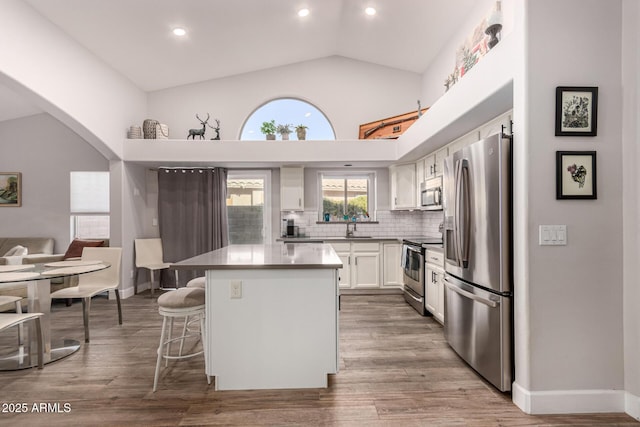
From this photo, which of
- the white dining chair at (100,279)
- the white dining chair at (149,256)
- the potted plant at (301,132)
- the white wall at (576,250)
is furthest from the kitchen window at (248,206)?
the white wall at (576,250)

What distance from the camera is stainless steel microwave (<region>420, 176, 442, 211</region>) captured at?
4.23 metres

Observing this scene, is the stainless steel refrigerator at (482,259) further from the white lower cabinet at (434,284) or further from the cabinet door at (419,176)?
the cabinet door at (419,176)

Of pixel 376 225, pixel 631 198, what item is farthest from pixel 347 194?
pixel 631 198

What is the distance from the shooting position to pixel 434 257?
3902 millimetres

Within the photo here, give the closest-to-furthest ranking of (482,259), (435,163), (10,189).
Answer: (482,259), (435,163), (10,189)

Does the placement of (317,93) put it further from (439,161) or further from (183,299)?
(183,299)

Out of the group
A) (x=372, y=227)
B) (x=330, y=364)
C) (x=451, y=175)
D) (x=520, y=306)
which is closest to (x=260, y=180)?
(x=372, y=227)

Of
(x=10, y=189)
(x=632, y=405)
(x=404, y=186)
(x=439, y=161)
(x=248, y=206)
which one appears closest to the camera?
(x=632, y=405)

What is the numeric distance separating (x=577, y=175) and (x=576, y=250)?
46 centimetres

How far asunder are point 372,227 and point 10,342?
4.78 metres

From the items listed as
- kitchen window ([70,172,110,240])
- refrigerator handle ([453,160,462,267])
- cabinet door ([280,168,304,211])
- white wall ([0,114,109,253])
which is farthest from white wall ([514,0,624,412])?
white wall ([0,114,109,253])

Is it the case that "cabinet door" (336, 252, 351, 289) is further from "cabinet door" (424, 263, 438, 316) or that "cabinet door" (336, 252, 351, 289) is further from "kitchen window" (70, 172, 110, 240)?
"kitchen window" (70, 172, 110, 240)

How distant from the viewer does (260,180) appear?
6031 millimetres

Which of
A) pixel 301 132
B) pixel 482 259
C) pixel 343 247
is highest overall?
pixel 301 132
